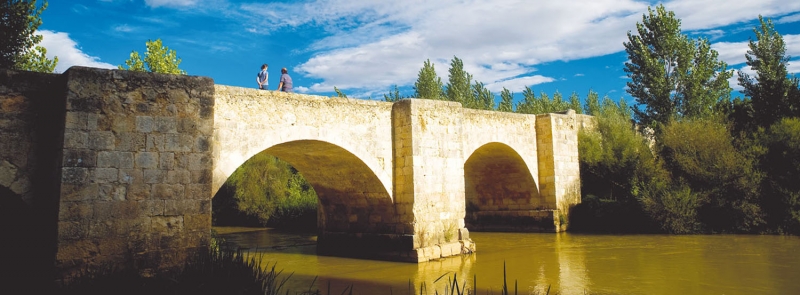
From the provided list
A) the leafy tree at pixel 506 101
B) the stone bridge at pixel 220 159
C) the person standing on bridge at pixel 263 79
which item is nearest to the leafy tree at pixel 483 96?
the leafy tree at pixel 506 101

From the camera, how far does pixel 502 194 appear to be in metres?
16.4

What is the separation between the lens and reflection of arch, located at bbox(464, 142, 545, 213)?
15148mm

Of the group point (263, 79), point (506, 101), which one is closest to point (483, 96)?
point (506, 101)

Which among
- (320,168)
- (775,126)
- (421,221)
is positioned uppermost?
(775,126)

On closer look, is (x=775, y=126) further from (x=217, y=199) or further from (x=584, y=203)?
(x=217, y=199)

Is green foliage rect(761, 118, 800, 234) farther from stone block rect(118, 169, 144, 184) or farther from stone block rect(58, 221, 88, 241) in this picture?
stone block rect(58, 221, 88, 241)

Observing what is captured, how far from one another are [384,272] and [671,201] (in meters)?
8.53

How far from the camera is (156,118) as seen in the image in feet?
21.7

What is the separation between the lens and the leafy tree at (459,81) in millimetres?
29797

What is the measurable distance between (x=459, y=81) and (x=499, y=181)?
1475 cm

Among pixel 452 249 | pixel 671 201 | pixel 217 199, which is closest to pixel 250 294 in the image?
pixel 452 249

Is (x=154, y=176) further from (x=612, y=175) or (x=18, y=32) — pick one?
(x=612, y=175)

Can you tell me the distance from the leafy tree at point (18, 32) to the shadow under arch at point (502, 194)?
1178 centimetres

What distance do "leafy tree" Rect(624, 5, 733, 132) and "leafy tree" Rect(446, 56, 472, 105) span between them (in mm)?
11371
